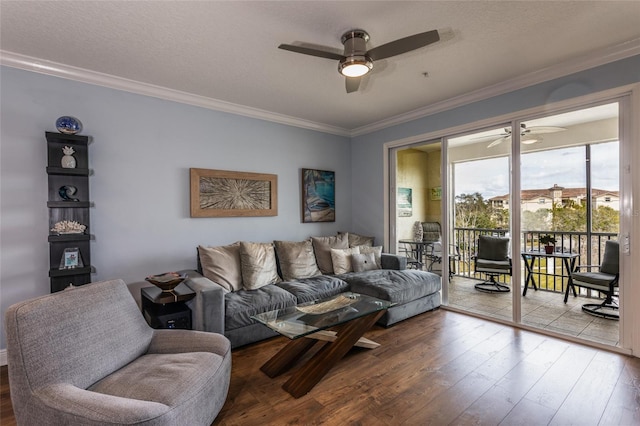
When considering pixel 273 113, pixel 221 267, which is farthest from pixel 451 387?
pixel 273 113

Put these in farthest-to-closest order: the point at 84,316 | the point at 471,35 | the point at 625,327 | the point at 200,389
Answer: the point at 625,327 < the point at 471,35 < the point at 84,316 < the point at 200,389

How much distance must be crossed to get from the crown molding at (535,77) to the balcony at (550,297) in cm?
161

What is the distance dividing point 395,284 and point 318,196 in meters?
1.89

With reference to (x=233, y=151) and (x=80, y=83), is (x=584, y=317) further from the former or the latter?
(x=80, y=83)

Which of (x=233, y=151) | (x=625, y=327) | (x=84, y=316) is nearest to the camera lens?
(x=84, y=316)

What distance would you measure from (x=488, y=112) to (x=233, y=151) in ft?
10.2

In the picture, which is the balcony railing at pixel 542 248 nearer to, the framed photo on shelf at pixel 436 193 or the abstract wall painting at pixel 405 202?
the framed photo on shelf at pixel 436 193

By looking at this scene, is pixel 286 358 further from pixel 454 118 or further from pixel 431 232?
pixel 454 118

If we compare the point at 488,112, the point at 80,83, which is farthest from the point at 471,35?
the point at 80,83

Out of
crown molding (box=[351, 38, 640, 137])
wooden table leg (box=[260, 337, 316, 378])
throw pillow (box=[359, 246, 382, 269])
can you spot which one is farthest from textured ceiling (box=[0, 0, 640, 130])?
wooden table leg (box=[260, 337, 316, 378])

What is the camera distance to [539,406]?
2002mm

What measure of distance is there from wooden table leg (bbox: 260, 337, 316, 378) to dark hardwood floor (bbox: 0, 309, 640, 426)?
56mm

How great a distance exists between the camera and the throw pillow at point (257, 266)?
3.35 meters

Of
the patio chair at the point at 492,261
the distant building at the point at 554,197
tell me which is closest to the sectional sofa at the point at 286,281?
the patio chair at the point at 492,261
